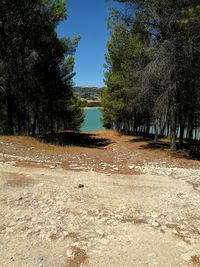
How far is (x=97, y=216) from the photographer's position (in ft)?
25.0

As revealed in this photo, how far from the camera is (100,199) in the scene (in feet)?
29.0

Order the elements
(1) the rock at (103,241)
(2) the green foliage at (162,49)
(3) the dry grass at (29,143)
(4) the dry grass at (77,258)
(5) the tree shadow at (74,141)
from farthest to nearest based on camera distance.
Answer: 1. (5) the tree shadow at (74,141)
2. (3) the dry grass at (29,143)
3. (2) the green foliage at (162,49)
4. (1) the rock at (103,241)
5. (4) the dry grass at (77,258)

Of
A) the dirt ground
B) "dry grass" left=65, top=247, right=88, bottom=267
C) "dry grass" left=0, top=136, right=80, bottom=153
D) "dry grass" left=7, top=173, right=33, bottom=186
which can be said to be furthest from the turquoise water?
"dry grass" left=65, top=247, right=88, bottom=267

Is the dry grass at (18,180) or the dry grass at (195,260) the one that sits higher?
the dry grass at (18,180)

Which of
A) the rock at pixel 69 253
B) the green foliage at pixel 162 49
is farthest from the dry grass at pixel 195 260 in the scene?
the green foliage at pixel 162 49

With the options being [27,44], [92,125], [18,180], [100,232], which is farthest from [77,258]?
[92,125]

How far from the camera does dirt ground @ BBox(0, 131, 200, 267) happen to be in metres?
5.90

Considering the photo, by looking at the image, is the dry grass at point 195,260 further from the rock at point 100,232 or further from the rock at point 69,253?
the rock at point 69,253

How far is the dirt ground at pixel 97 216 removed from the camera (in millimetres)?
5902

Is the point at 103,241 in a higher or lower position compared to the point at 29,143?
lower

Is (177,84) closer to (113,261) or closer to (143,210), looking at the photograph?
(143,210)

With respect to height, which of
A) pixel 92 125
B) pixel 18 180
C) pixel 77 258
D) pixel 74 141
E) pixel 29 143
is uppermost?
pixel 92 125

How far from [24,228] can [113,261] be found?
7.34 feet

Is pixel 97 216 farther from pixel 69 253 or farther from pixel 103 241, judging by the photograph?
pixel 69 253
